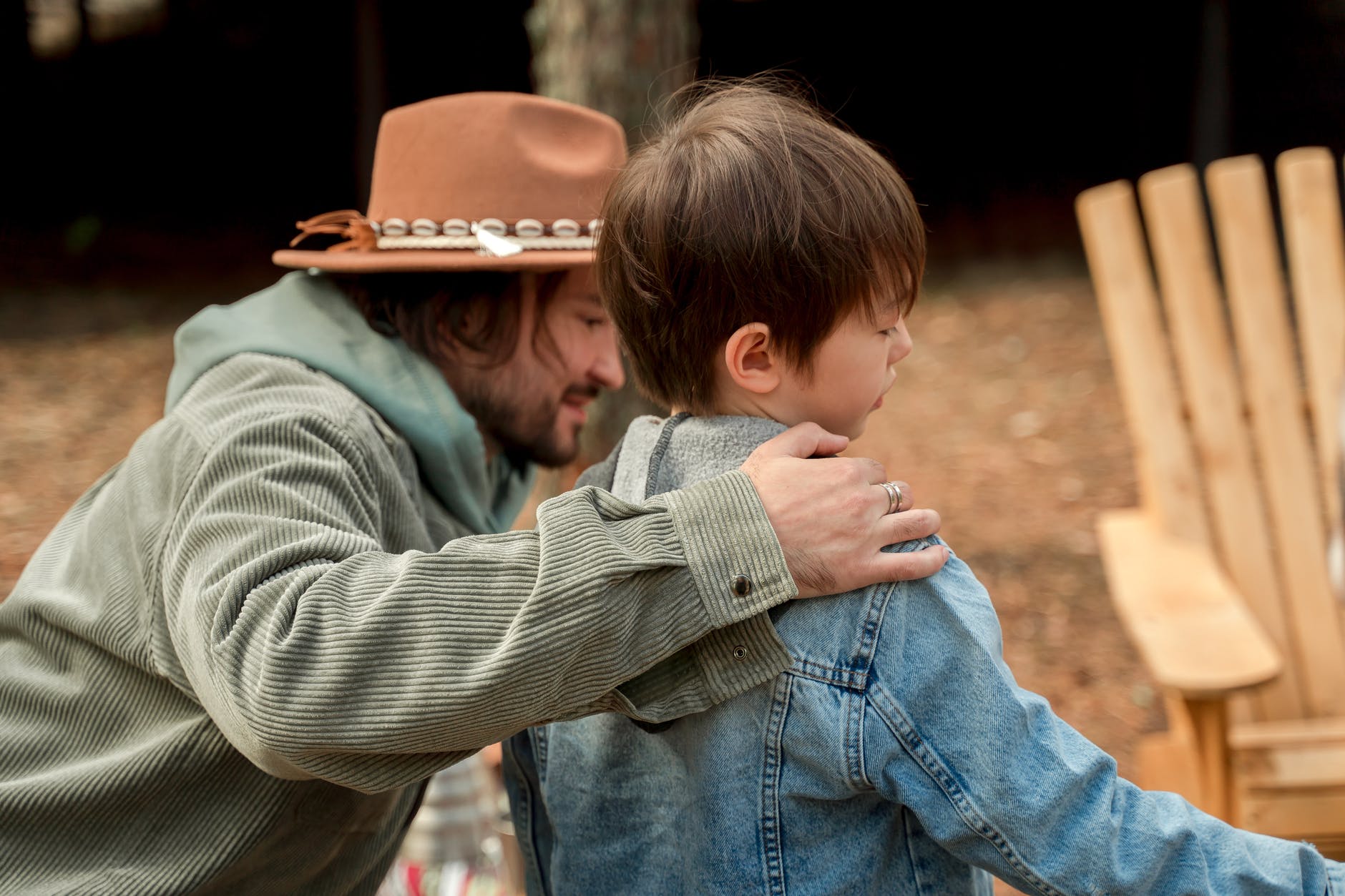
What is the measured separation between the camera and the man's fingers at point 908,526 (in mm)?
1231

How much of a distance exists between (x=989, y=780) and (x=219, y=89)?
8079 millimetres

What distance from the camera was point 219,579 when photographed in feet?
4.21

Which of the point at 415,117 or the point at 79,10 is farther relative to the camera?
the point at 79,10

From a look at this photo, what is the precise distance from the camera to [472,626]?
1185 mm

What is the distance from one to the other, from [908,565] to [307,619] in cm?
63

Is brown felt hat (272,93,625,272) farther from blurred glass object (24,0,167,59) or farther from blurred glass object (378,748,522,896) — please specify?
blurred glass object (24,0,167,59)

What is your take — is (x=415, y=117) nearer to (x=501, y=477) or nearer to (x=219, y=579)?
(x=501, y=477)

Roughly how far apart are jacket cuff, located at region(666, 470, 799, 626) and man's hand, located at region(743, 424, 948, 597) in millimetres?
18

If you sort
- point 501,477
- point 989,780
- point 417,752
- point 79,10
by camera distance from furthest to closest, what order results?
1. point 79,10
2. point 501,477
3. point 417,752
4. point 989,780

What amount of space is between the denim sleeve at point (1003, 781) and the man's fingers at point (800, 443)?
0.59 ft

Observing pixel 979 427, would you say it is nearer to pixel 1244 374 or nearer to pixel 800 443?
pixel 1244 374

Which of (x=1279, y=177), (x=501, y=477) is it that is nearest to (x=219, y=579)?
(x=501, y=477)

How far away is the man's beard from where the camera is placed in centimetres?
196

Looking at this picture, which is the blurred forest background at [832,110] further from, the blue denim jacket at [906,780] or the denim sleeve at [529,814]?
the blue denim jacket at [906,780]
